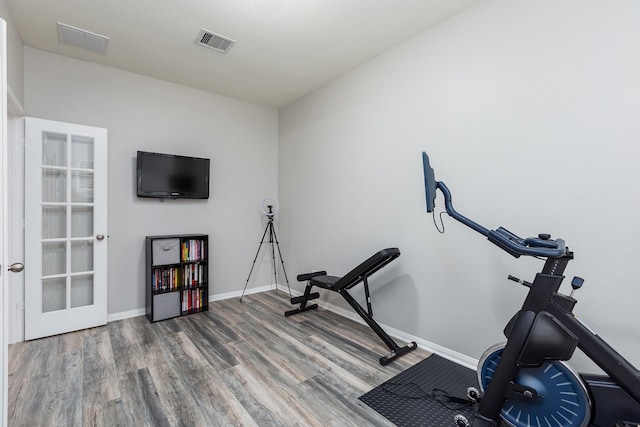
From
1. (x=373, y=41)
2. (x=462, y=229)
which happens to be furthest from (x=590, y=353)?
(x=373, y=41)

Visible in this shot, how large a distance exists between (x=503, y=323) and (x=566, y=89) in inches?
67.9

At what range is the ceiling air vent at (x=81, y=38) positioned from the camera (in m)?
2.74

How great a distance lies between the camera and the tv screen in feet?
11.7

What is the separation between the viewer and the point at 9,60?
8.02ft

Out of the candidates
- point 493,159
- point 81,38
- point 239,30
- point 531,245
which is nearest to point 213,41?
point 239,30

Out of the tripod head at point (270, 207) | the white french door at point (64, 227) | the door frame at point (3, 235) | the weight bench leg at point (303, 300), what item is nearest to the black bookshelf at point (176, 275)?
the white french door at point (64, 227)

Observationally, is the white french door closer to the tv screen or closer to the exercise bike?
the tv screen

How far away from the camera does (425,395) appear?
2.09 m

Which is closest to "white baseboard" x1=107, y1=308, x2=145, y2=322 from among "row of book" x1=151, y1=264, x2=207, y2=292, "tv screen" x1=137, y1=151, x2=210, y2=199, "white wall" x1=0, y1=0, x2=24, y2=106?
"row of book" x1=151, y1=264, x2=207, y2=292

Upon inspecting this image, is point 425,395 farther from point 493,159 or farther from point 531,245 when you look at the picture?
point 493,159

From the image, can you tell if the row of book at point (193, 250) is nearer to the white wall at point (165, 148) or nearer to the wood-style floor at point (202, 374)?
the white wall at point (165, 148)

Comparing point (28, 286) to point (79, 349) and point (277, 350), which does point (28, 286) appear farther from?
point (277, 350)

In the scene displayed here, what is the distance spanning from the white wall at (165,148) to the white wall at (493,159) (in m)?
1.54

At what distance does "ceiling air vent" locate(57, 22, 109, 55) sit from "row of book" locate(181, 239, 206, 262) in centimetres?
228
